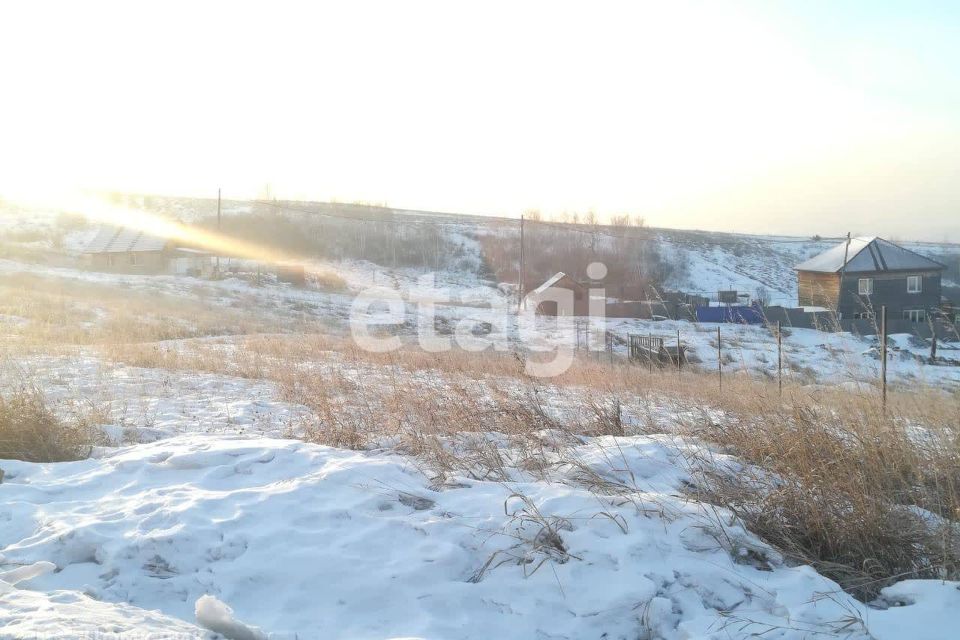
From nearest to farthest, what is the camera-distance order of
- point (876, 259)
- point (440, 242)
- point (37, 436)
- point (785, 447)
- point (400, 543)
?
1. point (400, 543)
2. point (785, 447)
3. point (37, 436)
4. point (876, 259)
5. point (440, 242)

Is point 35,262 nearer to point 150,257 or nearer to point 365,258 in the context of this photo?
point 150,257

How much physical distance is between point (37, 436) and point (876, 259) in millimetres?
40913

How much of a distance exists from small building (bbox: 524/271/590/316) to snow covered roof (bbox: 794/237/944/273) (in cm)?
1398

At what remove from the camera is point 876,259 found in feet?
119

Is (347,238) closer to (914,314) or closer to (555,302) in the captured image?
(555,302)

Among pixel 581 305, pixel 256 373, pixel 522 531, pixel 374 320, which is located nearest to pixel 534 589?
pixel 522 531

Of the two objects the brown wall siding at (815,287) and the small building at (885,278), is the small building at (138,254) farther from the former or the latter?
the small building at (885,278)

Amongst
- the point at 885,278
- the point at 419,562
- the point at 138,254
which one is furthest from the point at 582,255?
the point at 419,562

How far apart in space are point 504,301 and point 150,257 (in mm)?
26616

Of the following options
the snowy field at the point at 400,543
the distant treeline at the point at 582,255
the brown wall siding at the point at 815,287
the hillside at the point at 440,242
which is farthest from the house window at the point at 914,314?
the snowy field at the point at 400,543

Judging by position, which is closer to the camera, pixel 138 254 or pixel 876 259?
pixel 876 259

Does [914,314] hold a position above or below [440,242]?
below

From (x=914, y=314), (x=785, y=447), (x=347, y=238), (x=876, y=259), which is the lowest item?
(x=914, y=314)

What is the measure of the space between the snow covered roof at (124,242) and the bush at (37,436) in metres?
46.0
